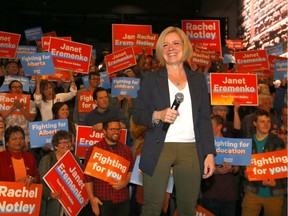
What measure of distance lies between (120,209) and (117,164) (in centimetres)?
44

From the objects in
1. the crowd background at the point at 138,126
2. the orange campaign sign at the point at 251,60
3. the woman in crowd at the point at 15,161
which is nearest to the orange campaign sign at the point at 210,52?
the orange campaign sign at the point at 251,60

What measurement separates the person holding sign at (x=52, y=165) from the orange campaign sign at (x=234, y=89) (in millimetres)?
2202

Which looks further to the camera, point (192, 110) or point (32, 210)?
point (32, 210)

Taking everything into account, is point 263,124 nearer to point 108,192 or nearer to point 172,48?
point 108,192

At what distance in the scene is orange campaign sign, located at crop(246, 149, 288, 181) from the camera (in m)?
4.95

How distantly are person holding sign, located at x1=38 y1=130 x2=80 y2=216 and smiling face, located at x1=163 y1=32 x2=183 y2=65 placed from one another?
2.63 metres

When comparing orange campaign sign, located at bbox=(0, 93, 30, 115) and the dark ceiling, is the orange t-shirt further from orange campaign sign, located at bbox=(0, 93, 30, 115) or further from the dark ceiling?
the dark ceiling

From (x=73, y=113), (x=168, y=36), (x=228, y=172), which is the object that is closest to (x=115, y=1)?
(x=73, y=113)

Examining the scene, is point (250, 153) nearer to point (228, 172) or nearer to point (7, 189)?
→ point (228, 172)

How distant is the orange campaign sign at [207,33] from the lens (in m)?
9.91

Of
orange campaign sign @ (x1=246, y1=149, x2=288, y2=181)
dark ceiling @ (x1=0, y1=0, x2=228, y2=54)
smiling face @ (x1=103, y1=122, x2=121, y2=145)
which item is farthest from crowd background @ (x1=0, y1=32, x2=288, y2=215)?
dark ceiling @ (x1=0, y1=0, x2=228, y2=54)

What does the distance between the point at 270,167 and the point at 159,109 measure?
8.57ft

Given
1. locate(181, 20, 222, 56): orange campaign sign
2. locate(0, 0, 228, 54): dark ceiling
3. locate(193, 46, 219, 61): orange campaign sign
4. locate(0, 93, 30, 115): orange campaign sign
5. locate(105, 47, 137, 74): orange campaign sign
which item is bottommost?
locate(0, 93, 30, 115): orange campaign sign

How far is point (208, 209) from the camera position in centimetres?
559
